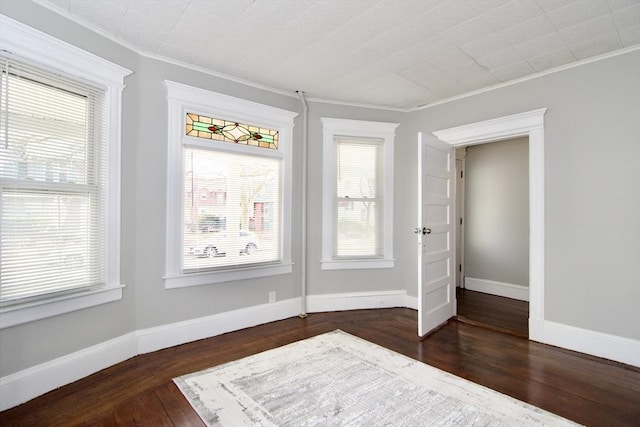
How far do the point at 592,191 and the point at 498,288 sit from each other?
257cm

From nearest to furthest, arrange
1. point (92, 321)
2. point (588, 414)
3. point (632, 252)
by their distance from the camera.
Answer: point (588, 414)
point (92, 321)
point (632, 252)

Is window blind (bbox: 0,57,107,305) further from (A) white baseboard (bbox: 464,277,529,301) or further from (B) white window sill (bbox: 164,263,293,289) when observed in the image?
(A) white baseboard (bbox: 464,277,529,301)

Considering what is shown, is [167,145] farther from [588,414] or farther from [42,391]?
[588,414]

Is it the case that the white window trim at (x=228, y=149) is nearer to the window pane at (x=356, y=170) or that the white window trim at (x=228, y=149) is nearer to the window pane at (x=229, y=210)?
the window pane at (x=229, y=210)

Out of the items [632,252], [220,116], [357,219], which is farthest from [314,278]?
[632,252]

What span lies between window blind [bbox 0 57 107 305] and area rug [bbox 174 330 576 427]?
1.16 metres

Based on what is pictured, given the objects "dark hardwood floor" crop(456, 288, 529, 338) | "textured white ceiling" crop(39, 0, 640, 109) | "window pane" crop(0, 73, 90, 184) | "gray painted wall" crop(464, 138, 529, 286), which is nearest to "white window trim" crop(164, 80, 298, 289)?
"textured white ceiling" crop(39, 0, 640, 109)

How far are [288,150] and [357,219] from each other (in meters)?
1.23

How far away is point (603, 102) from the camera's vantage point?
2832 mm

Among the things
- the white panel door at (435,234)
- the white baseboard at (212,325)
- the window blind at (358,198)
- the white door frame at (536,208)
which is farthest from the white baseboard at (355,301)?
the white door frame at (536,208)

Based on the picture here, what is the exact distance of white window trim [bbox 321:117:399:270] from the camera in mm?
4016

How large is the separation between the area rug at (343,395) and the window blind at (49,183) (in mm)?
1158

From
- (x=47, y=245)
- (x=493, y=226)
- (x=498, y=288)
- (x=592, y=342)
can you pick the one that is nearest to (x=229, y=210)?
(x=47, y=245)

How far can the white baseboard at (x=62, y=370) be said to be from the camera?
202 centimetres
